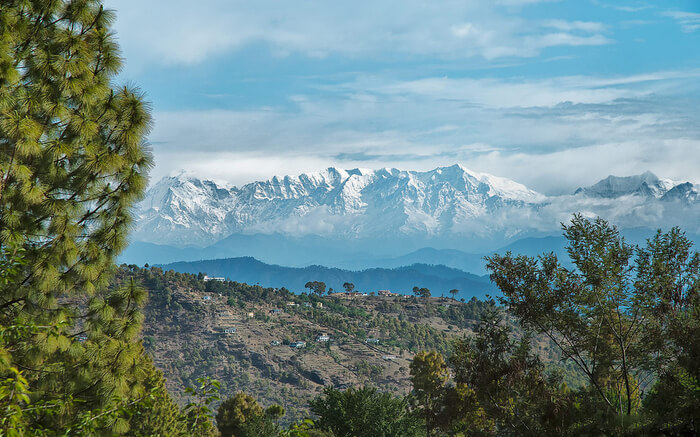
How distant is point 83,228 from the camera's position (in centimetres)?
888

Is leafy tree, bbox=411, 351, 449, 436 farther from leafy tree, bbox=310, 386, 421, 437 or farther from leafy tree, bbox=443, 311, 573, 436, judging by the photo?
leafy tree, bbox=443, 311, 573, 436

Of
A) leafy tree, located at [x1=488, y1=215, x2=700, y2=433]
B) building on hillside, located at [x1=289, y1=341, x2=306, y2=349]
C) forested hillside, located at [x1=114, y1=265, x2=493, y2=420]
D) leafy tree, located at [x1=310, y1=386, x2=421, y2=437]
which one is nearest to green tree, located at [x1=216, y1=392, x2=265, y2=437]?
leafy tree, located at [x1=310, y1=386, x2=421, y2=437]

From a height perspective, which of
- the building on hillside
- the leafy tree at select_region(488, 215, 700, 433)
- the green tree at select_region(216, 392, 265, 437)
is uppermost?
the leafy tree at select_region(488, 215, 700, 433)

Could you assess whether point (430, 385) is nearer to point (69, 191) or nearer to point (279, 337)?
point (69, 191)

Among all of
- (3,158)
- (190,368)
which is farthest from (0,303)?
(190,368)

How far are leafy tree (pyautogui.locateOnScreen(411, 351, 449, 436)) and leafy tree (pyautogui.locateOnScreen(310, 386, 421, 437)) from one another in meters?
2.81

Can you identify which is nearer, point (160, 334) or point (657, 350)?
point (657, 350)

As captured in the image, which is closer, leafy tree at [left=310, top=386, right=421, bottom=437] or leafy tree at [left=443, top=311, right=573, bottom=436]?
leafy tree at [left=443, top=311, right=573, bottom=436]

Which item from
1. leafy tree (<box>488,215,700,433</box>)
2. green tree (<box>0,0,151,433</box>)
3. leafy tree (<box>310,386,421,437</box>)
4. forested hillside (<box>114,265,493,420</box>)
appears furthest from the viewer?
forested hillside (<box>114,265,493,420</box>)

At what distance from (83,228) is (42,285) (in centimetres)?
109

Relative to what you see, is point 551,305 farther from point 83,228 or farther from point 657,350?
point 83,228

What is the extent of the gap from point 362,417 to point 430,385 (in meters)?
8.51

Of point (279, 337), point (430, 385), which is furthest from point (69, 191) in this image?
point (279, 337)

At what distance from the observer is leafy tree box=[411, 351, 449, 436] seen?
33.2m
